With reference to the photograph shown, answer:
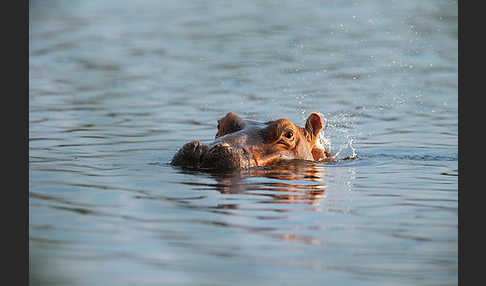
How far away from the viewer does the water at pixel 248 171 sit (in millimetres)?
7621

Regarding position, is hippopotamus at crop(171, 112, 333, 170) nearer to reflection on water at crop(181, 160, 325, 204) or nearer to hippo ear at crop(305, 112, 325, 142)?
hippo ear at crop(305, 112, 325, 142)

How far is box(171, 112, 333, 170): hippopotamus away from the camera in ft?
38.6

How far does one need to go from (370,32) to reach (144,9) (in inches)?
377

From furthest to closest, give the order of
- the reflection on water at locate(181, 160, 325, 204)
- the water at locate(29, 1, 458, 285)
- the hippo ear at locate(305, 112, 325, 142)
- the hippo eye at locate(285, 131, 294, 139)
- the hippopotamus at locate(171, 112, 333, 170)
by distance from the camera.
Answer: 1. the hippo ear at locate(305, 112, 325, 142)
2. the hippo eye at locate(285, 131, 294, 139)
3. the hippopotamus at locate(171, 112, 333, 170)
4. the reflection on water at locate(181, 160, 325, 204)
5. the water at locate(29, 1, 458, 285)

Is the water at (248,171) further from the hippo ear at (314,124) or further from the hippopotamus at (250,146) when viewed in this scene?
the hippo ear at (314,124)

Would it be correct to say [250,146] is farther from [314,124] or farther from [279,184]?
[314,124]

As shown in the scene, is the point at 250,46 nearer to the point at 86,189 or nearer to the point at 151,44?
the point at 151,44

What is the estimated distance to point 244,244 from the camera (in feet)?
26.3

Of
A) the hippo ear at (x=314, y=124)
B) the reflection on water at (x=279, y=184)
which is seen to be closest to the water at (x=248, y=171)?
the reflection on water at (x=279, y=184)

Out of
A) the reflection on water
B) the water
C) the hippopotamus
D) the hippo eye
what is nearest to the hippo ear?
the hippopotamus

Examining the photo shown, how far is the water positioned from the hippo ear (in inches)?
22.5

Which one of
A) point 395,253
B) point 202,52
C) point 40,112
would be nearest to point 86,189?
point 395,253

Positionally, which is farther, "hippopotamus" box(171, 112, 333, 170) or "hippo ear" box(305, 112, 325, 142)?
"hippo ear" box(305, 112, 325, 142)

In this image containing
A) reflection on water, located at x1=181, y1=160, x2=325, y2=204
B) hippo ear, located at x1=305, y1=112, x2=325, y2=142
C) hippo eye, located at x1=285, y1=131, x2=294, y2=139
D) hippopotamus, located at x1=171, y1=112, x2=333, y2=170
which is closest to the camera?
reflection on water, located at x1=181, y1=160, x2=325, y2=204
